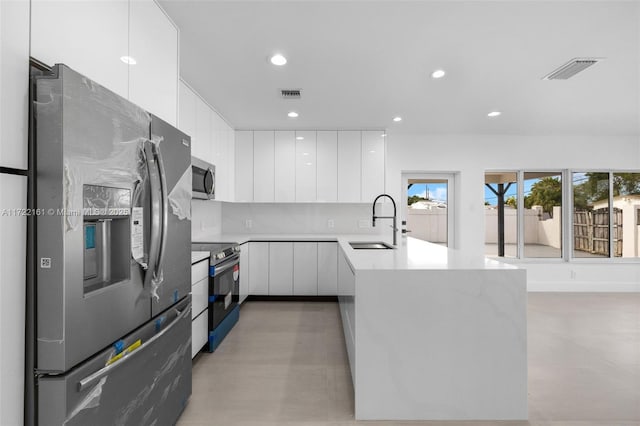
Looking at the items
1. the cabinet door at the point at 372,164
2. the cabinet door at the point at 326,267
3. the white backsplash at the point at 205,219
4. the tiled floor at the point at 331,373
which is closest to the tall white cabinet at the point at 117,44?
the tiled floor at the point at 331,373

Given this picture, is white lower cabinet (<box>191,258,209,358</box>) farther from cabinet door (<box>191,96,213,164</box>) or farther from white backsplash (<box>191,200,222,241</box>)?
white backsplash (<box>191,200,222,241</box>)

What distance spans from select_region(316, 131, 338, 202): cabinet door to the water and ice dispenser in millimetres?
3292

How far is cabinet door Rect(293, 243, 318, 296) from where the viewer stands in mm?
4270

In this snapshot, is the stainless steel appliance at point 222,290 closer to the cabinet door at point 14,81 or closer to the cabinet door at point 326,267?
the cabinet door at point 326,267

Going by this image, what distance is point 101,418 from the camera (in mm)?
1167

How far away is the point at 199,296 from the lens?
2504mm

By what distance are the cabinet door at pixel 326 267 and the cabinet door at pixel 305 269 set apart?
0.18 feet

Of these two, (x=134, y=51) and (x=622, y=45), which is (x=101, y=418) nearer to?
(x=134, y=51)

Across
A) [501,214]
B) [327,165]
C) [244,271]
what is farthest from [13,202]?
[501,214]

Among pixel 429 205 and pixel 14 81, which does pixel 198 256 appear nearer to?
pixel 14 81

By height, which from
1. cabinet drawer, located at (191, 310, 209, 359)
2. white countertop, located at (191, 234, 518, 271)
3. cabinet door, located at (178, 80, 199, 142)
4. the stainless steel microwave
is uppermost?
cabinet door, located at (178, 80, 199, 142)

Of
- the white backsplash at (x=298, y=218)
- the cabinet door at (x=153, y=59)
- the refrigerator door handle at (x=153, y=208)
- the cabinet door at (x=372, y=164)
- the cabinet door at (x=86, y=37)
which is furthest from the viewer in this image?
the white backsplash at (x=298, y=218)

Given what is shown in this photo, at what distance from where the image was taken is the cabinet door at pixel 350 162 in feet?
14.8

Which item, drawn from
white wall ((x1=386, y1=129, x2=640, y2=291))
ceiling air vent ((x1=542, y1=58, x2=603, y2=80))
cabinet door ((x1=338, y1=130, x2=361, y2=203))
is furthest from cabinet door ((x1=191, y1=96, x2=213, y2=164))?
ceiling air vent ((x1=542, y1=58, x2=603, y2=80))
